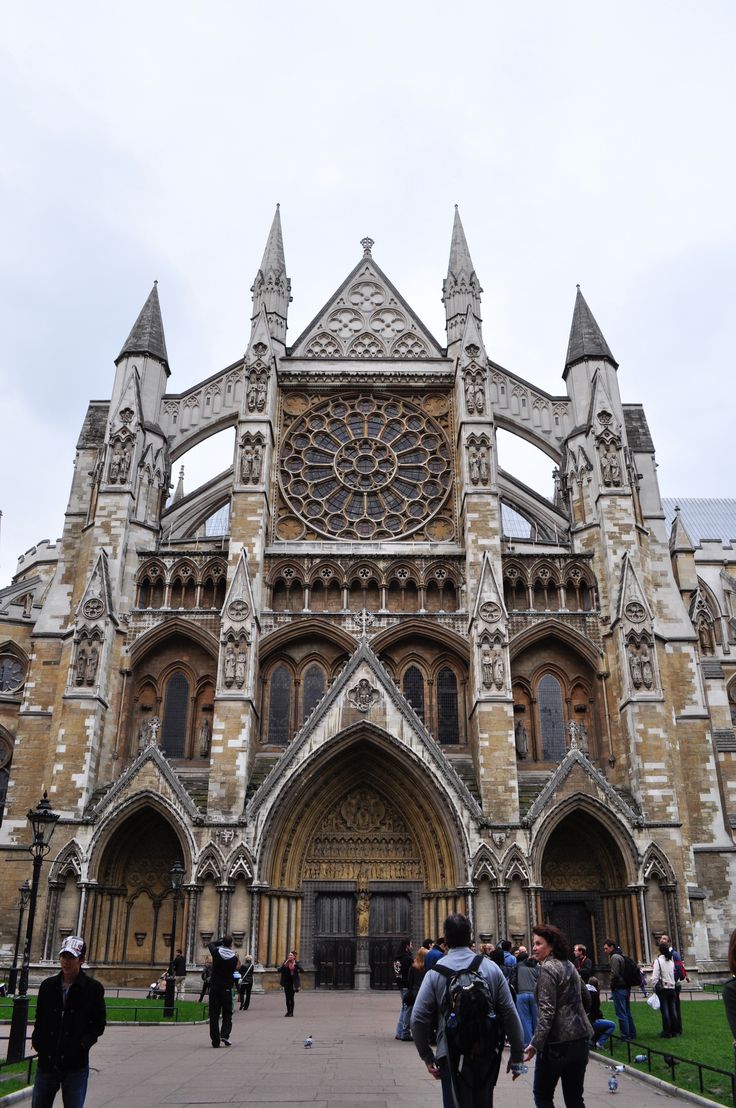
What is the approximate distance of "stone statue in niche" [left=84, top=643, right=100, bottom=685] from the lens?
25078 mm

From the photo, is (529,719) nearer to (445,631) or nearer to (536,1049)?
(445,631)

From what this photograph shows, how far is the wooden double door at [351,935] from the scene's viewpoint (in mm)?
24219

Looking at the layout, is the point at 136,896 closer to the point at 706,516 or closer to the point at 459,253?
the point at 459,253

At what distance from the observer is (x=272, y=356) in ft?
99.8

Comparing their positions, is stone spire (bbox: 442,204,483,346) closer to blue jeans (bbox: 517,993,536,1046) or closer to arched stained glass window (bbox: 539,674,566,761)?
arched stained glass window (bbox: 539,674,566,761)

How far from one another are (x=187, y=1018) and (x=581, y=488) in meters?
19.7

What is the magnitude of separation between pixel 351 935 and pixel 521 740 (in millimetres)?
7395

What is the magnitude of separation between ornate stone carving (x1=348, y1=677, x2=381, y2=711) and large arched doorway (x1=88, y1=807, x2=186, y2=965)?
244 inches

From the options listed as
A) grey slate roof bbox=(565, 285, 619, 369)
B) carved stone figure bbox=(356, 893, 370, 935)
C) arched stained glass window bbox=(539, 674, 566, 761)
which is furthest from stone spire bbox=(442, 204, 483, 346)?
carved stone figure bbox=(356, 893, 370, 935)

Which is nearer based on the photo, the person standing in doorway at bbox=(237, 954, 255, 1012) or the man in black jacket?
the man in black jacket

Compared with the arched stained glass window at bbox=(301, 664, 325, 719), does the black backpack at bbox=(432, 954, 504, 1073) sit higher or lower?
lower

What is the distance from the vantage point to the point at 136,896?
24.6 metres

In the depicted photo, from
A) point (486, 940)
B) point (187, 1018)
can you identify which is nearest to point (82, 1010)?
point (187, 1018)

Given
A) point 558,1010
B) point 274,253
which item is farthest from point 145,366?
point 558,1010
